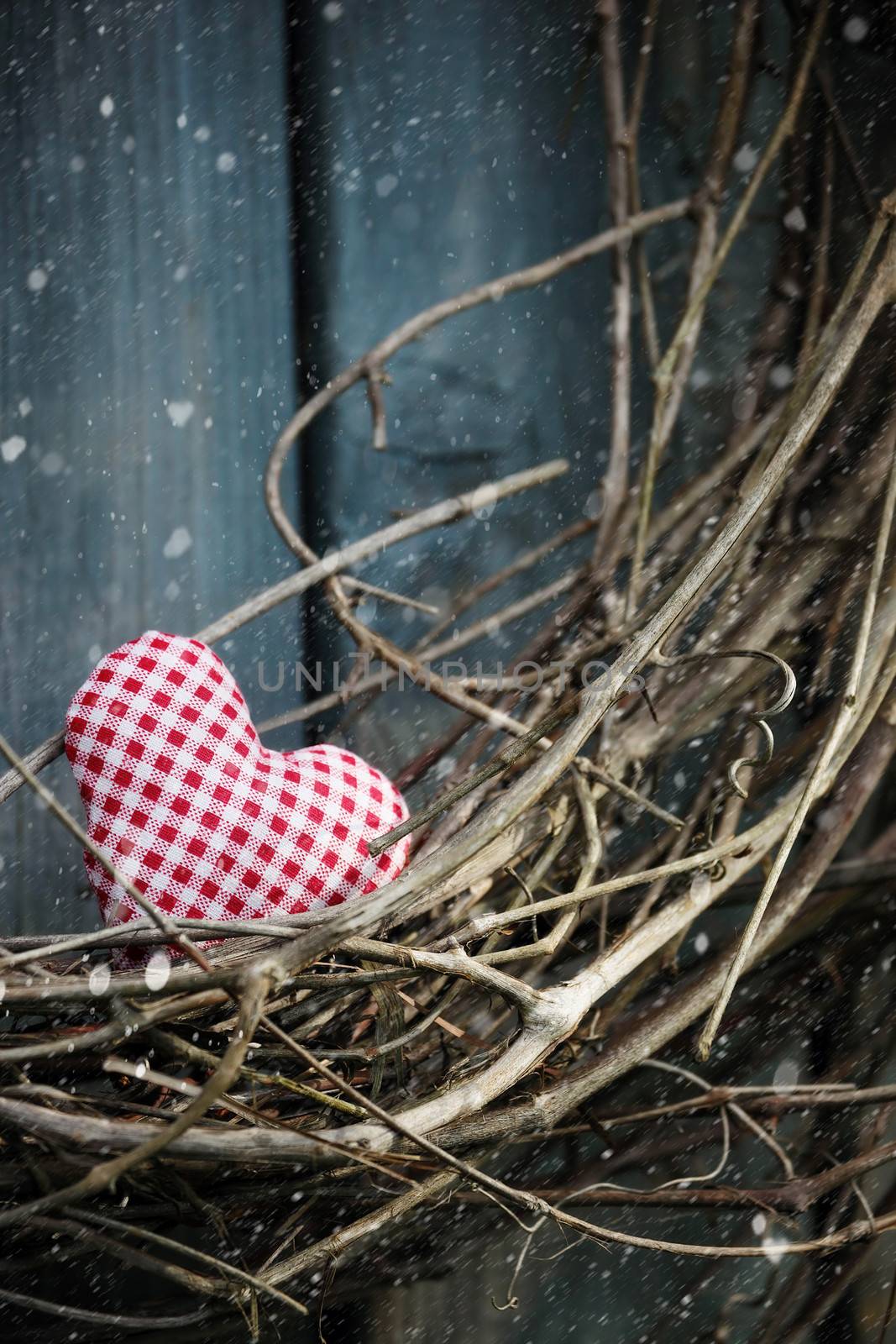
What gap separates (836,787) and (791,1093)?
146 millimetres

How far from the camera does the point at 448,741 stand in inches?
23.6

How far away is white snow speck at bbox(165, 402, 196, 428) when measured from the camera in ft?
2.05

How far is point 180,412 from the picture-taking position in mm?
631

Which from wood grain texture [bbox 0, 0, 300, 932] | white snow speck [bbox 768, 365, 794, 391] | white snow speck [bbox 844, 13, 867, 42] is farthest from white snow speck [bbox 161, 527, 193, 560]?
white snow speck [bbox 844, 13, 867, 42]

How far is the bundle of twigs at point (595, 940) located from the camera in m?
0.33

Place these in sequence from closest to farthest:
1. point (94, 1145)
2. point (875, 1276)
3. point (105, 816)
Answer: point (94, 1145)
point (105, 816)
point (875, 1276)

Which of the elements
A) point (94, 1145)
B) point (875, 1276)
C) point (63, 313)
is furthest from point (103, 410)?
point (875, 1276)

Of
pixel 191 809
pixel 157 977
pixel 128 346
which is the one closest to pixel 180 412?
pixel 128 346

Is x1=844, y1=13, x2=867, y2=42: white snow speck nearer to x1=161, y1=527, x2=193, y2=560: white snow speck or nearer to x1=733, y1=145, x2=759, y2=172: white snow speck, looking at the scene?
x1=733, y1=145, x2=759, y2=172: white snow speck

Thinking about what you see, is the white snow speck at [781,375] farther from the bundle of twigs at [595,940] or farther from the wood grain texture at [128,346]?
the wood grain texture at [128,346]

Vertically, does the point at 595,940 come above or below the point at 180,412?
below

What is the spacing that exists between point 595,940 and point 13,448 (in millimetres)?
344

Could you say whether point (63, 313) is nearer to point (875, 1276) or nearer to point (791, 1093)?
point (791, 1093)

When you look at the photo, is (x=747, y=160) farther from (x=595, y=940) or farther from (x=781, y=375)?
(x=595, y=940)
